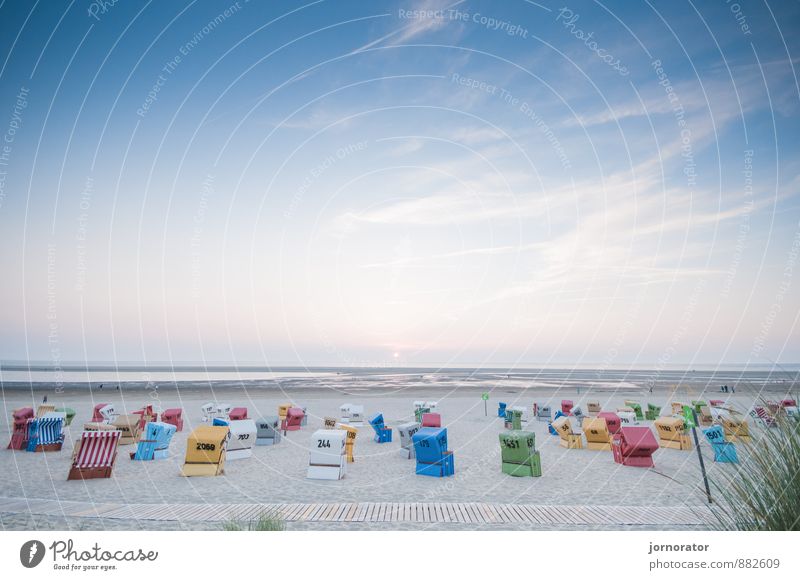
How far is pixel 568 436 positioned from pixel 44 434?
25478 millimetres

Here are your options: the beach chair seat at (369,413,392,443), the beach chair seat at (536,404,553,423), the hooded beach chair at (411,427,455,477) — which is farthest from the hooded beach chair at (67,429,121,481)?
the beach chair seat at (536,404,553,423)

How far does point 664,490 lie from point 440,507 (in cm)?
798

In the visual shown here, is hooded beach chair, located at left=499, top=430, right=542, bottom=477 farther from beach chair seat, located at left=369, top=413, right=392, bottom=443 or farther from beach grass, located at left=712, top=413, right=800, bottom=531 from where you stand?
beach grass, located at left=712, top=413, right=800, bottom=531

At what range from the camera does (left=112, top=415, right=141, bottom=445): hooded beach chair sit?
20.4 metres

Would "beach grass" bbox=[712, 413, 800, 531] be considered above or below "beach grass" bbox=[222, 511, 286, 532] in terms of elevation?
above

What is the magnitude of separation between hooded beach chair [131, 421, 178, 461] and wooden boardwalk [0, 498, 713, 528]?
6471 millimetres

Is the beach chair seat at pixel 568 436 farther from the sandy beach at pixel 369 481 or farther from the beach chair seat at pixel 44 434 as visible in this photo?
the beach chair seat at pixel 44 434

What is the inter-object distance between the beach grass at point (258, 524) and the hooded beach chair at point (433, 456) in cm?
663

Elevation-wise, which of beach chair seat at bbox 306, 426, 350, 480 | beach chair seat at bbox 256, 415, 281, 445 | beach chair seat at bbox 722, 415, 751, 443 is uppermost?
beach chair seat at bbox 722, 415, 751, 443

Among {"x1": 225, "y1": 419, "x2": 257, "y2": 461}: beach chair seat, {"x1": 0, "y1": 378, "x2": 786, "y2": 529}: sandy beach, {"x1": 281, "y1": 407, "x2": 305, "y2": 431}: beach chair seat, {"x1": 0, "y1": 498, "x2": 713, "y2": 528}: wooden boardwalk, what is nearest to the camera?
{"x1": 0, "y1": 498, "x2": 713, "y2": 528}: wooden boardwalk

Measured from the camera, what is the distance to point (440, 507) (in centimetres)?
1039

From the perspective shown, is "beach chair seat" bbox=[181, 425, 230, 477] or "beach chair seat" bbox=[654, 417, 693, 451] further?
"beach chair seat" bbox=[654, 417, 693, 451]

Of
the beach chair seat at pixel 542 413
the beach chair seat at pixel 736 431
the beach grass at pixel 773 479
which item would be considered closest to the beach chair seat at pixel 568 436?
the beach chair seat at pixel 736 431
